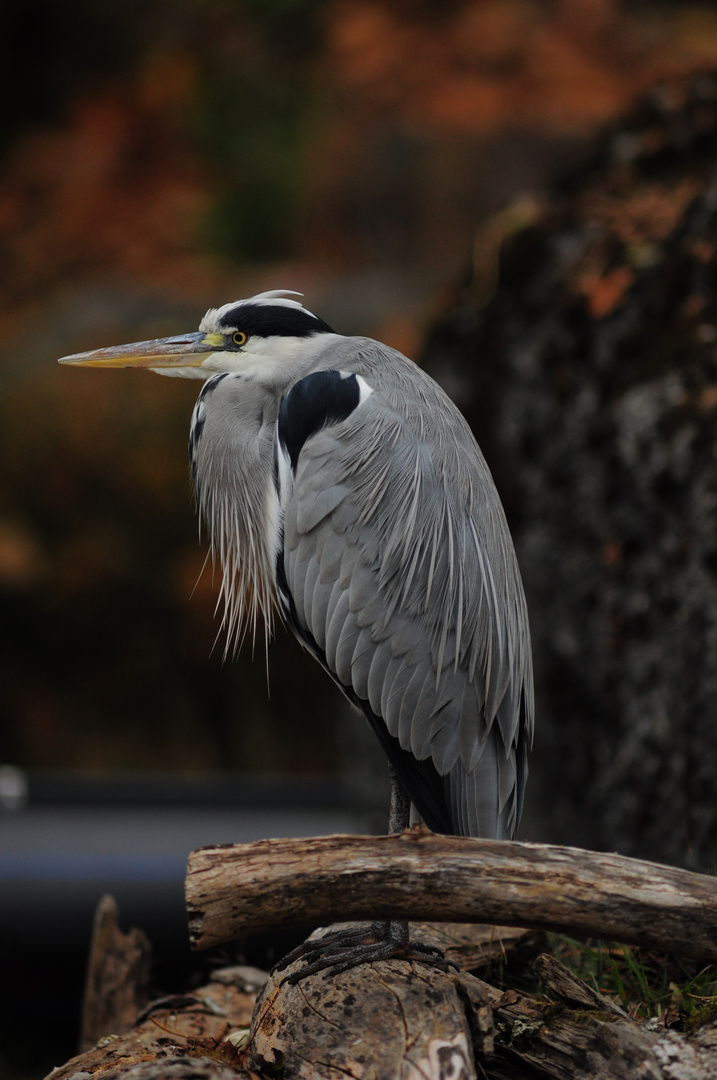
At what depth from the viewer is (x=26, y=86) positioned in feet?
33.2

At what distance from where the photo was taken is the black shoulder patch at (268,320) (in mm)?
2111

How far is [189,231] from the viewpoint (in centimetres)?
974

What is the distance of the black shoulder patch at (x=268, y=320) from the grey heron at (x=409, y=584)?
143 mm

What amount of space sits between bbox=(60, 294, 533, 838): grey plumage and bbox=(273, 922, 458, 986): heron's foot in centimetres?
23

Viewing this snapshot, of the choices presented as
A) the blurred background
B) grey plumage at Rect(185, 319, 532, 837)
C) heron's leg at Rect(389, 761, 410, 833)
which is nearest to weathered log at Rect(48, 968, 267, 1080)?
heron's leg at Rect(389, 761, 410, 833)

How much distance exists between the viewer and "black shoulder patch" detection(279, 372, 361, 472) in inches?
76.7

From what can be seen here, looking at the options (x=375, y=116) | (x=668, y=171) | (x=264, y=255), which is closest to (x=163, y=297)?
(x=264, y=255)

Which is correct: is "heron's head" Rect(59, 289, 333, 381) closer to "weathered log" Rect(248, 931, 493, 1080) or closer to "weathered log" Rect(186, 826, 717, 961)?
"weathered log" Rect(186, 826, 717, 961)

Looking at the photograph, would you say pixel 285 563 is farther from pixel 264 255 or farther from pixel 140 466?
pixel 264 255

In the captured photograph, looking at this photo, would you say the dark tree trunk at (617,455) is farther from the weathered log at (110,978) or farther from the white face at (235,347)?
the weathered log at (110,978)

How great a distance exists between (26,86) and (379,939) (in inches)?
414

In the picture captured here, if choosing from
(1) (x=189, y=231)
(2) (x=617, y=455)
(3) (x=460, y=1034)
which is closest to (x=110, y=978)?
(3) (x=460, y=1034)

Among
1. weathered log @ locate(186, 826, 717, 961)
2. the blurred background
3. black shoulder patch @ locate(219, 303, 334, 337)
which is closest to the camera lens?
weathered log @ locate(186, 826, 717, 961)

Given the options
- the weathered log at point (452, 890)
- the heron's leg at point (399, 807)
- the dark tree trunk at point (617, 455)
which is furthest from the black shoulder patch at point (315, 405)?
the dark tree trunk at point (617, 455)
